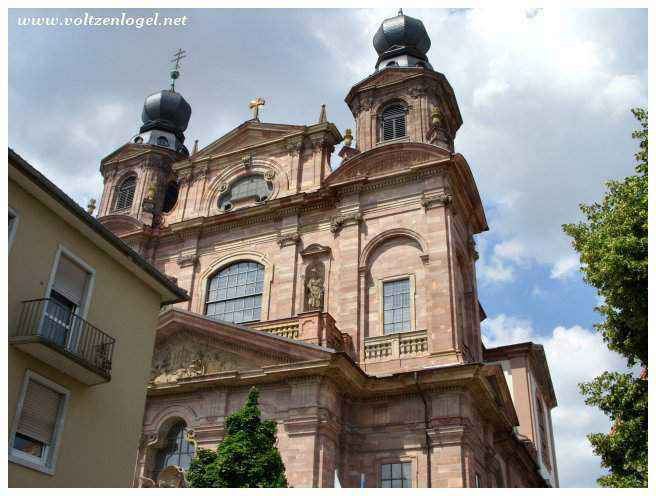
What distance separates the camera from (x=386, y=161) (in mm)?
25766

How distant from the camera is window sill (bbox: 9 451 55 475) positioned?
1076cm

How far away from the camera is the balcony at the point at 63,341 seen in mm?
11320

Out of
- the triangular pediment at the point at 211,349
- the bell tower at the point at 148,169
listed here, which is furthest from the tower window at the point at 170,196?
the triangular pediment at the point at 211,349

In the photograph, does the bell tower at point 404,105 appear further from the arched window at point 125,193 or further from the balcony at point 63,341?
the balcony at point 63,341

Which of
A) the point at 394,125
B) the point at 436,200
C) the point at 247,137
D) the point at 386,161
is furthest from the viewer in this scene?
the point at 247,137

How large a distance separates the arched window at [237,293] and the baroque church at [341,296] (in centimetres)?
7

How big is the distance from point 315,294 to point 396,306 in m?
2.83

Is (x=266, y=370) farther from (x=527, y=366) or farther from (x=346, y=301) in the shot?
(x=527, y=366)

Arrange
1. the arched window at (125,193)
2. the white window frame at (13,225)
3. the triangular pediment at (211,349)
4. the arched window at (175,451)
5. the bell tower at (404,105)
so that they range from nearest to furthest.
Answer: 1. the white window frame at (13,225)
2. the triangular pediment at (211,349)
3. the arched window at (175,451)
4. the bell tower at (404,105)
5. the arched window at (125,193)

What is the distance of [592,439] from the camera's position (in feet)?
47.9

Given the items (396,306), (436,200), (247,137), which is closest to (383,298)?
(396,306)

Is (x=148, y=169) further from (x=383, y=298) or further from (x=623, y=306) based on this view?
(x=623, y=306)

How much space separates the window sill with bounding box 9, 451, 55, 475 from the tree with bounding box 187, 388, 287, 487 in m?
4.39


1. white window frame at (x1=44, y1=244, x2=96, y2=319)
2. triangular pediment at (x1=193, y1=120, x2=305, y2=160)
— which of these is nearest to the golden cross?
triangular pediment at (x1=193, y1=120, x2=305, y2=160)
